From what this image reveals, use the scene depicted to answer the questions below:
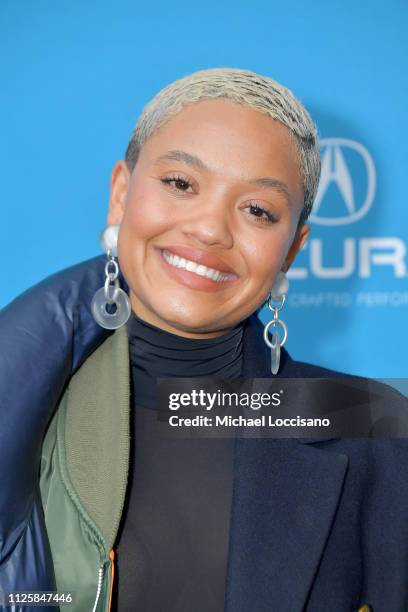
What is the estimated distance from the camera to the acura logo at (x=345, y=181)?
1576 millimetres

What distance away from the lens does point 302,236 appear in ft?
3.62

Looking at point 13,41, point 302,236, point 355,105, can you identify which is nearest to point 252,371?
point 302,236

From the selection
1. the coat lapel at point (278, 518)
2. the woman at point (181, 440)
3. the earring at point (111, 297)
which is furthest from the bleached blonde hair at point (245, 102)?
the coat lapel at point (278, 518)

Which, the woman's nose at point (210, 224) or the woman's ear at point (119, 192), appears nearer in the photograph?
the woman's nose at point (210, 224)

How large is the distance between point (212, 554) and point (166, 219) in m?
0.44

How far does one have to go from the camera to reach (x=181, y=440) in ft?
3.44

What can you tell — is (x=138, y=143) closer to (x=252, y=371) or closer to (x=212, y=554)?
(x=252, y=371)

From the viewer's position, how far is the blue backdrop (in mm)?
1521

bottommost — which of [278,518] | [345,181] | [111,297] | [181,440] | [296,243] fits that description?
[278,518]

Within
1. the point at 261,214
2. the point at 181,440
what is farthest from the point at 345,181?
the point at 181,440

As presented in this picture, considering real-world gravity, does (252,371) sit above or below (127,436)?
above

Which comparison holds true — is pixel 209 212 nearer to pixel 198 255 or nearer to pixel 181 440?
pixel 198 255

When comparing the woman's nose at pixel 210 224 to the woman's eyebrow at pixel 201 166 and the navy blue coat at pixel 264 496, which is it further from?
the navy blue coat at pixel 264 496

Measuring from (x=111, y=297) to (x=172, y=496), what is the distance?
283 millimetres
